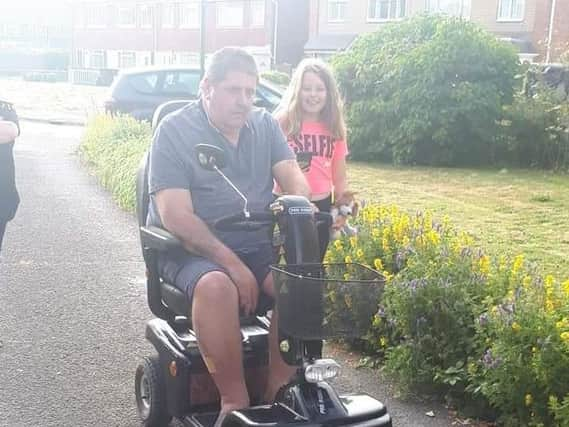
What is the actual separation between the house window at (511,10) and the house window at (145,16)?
21.3 m

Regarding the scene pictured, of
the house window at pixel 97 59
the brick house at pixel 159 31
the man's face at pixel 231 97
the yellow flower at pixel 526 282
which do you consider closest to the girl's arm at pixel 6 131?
the man's face at pixel 231 97

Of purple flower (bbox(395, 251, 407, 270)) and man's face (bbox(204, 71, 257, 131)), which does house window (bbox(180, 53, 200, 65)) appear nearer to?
purple flower (bbox(395, 251, 407, 270))

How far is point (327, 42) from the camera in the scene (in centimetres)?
3750

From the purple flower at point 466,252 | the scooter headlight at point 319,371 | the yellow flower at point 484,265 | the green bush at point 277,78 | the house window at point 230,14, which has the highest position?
the house window at point 230,14

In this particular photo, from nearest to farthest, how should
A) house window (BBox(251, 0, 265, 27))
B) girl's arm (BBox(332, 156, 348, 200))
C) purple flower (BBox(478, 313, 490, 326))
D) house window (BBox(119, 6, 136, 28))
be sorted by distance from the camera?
purple flower (BBox(478, 313, 490, 326))
girl's arm (BBox(332, 156, 348, 200))
house window (BBox(251, 0, 265, 27))
house window (BBox(119, 6, 136, 28))

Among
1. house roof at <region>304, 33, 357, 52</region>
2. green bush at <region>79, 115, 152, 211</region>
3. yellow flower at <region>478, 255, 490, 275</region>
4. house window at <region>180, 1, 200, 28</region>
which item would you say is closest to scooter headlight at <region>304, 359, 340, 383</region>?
yellow flower at <region>478, 255, 490, 275</region>

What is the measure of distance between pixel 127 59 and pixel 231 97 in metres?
47.8

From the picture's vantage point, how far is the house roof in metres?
36.6

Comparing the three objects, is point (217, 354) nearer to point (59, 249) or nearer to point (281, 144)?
point (281, 144)

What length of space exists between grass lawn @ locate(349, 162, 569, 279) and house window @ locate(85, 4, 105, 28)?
4066 cm

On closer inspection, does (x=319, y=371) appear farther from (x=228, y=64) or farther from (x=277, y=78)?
(x=277, y=78)

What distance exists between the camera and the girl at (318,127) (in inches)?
214

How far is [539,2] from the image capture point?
31.2 meters

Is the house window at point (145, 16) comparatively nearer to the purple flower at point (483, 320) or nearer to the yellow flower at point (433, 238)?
the yellow flower at point (433, 238)
